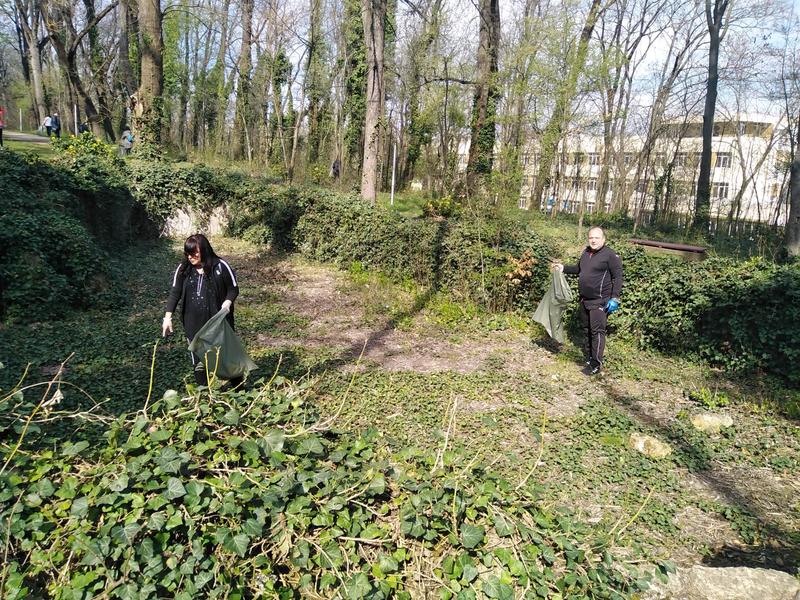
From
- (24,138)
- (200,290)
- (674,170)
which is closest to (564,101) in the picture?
(200,290)

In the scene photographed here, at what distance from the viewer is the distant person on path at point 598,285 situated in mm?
6746

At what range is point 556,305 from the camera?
25.1 feet

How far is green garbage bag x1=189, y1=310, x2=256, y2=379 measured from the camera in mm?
4664

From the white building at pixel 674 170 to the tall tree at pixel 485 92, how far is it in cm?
461

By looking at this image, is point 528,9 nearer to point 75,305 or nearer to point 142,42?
point 142,42

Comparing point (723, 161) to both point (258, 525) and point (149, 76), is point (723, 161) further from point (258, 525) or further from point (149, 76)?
point (258, 525)

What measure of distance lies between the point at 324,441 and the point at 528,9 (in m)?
31.4

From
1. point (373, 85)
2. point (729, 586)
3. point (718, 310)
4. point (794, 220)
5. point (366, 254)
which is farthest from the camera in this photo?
point (373, 85)

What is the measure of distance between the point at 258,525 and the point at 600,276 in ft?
18.7

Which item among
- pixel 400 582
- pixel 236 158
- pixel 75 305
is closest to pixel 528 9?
pixel 236 158

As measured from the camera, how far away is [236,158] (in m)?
24.8

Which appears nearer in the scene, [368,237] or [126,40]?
[368,237]

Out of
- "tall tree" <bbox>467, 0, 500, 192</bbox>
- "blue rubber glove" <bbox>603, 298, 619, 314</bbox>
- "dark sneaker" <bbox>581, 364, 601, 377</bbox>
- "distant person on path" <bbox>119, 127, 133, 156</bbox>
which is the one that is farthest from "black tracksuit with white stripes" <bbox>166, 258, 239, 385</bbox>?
"distant person on path" <bbox>119, 127, 133, 156</bbox>

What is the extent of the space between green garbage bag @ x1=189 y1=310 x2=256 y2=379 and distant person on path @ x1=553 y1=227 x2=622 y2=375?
4420mm
